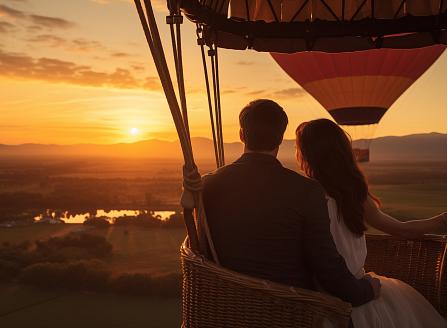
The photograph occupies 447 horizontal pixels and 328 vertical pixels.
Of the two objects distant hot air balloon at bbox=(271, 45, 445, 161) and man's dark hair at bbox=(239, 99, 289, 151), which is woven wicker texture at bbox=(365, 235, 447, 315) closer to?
man's dark hair at bbox=(239, 99, 289, 151)

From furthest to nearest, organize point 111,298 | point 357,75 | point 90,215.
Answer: point 90,215
point 111,298
point 357,75

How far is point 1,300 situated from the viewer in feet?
103

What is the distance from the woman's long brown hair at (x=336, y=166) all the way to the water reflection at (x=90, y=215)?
53676 millimetres

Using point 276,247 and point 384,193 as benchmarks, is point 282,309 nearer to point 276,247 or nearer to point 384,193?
point 276,247

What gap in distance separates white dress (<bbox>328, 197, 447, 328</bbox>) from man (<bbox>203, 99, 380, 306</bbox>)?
22 cm

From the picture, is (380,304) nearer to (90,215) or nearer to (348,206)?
(348,206)

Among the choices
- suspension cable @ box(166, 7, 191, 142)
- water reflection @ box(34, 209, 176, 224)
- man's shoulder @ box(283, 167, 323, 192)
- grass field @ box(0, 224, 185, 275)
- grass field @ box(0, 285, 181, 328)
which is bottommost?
grass field @ box(0, 285, 181, 328)

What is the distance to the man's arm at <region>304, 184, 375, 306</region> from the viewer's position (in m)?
2.32

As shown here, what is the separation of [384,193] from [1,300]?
229 feet

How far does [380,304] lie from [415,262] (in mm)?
1143

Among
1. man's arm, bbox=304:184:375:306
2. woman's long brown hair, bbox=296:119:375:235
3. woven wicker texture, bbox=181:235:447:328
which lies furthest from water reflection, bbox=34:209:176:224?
man's arm, bbox=304:184:375:306

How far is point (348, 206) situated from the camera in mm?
2732

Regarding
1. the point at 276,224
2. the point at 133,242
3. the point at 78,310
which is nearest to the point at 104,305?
the point at 78,310

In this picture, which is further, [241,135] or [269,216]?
[241,135]
